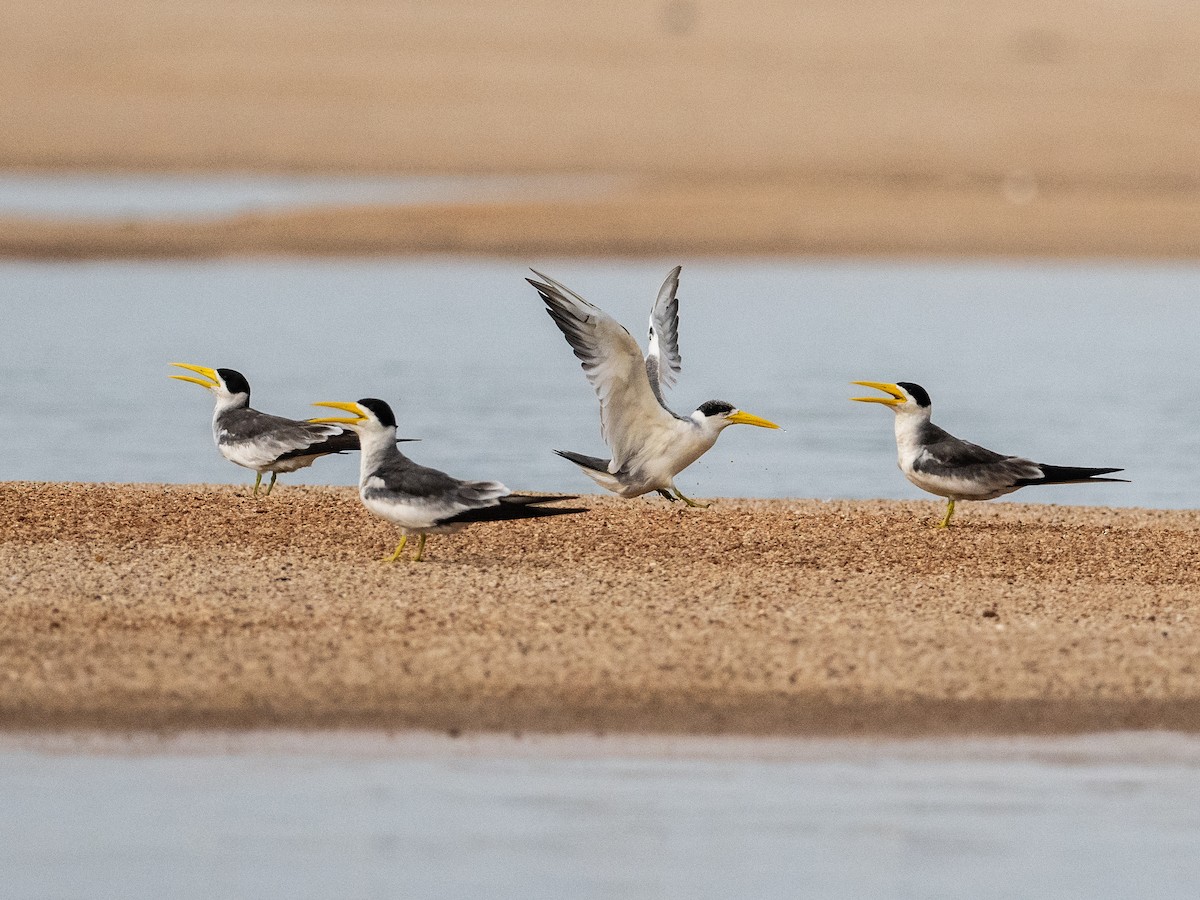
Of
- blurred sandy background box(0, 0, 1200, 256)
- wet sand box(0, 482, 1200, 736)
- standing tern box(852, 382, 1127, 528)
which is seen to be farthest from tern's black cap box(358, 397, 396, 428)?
blurred sandy background box(0, 0, 1200, 256)

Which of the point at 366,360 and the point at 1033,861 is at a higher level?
the point at 366,360

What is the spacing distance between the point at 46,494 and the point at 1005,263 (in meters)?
23.2

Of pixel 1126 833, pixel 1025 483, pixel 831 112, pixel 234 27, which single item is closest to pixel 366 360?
pixel 1025 483

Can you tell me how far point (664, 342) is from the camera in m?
12.5

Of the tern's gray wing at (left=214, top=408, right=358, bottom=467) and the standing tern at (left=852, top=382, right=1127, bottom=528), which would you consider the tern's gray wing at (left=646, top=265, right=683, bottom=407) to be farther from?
the tern's gray wing at (left=214, top=408, right=358, bottom=467)

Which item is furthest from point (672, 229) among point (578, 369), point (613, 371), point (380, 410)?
point (380, 410)

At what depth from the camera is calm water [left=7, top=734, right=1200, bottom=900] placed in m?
5.97

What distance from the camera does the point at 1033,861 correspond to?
616 centimetres

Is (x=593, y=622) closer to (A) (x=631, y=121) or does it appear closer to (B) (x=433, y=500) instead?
(B) (x=433, y=500)

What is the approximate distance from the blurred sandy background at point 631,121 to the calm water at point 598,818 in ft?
83.7

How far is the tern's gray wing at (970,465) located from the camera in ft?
38.3

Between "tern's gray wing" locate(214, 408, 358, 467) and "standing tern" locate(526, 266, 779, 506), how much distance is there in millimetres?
1413

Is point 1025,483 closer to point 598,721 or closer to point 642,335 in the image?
point 598,721

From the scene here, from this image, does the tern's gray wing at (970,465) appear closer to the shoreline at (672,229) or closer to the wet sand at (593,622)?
the wet sand at (593,622)
